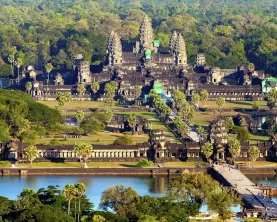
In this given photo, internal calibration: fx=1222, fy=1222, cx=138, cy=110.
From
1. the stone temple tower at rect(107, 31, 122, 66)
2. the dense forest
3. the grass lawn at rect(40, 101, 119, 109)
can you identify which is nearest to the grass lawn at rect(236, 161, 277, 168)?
the grass lawn at rect(40, 101, 119, 109)

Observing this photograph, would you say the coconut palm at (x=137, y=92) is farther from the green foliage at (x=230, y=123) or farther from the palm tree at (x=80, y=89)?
the green foliage at (x=230, y=123)

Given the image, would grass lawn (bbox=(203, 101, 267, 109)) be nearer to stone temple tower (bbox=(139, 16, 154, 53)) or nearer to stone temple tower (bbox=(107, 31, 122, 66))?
stone temple tower (bbox=(107, 31, 122, 66))

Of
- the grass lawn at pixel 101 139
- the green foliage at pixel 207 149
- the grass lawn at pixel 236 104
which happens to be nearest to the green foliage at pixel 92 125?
the grass lawn at pixel 101 139

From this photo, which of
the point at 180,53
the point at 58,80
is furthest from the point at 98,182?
the point at 180,53

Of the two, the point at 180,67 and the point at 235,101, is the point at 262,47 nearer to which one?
the point at 180,67

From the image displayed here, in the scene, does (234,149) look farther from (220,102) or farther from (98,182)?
(220,102)

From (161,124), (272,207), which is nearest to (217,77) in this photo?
(161,124)
